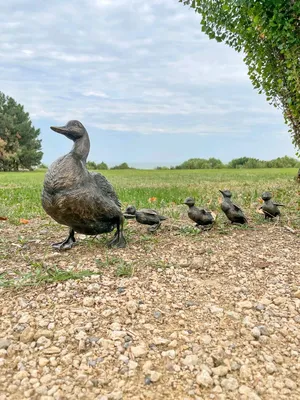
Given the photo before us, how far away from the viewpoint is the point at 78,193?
3.21m

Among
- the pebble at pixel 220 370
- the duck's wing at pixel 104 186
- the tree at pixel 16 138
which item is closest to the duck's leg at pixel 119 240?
the duck's wing at pixel 104 186

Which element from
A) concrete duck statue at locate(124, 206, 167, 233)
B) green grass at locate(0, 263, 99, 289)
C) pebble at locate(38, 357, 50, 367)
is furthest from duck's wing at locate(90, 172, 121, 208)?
pebble at locate(38, 357, 50, 367)

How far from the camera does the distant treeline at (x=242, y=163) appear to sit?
88.7 ft

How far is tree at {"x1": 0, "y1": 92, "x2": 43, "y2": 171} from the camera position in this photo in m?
36.6

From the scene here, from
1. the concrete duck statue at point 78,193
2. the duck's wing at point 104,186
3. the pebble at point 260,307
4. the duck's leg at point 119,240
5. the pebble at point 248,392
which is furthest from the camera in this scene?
the duck's leg at point 119,240

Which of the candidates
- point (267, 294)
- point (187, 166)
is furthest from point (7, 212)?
point (187, 166)

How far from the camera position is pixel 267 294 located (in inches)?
104

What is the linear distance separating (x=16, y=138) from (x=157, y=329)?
38.9 meters

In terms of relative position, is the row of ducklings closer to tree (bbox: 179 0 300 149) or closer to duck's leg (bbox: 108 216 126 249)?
duck's leg (bbox: 108 216 126 249)

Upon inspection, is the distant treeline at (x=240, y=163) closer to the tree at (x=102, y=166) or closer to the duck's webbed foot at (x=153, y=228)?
the tree at (x=102, y=166)

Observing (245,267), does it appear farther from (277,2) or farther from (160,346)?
(277,2)

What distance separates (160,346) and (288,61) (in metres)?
4.52

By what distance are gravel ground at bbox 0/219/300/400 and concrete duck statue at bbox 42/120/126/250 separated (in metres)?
0.35

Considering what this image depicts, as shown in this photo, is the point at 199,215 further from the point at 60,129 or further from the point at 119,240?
the point at 60,129
